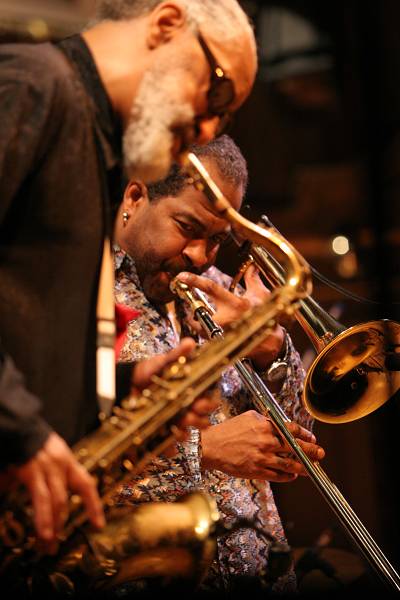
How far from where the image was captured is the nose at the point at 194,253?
2791 millimetres

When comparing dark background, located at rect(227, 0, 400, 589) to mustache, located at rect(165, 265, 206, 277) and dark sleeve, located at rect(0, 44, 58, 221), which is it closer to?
mustache, located at rect(165, 265, 206, 277)

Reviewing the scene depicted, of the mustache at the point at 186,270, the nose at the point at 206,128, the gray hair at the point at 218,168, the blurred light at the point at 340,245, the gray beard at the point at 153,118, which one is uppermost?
the gray beard at the point at 153,118

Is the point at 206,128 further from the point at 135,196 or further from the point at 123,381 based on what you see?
the point at 135,196

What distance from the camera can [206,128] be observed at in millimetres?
1919

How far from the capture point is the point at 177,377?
73.3 inches

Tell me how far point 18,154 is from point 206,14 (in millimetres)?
592

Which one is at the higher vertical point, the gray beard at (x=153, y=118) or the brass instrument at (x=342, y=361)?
the gray beard at (x=153, y=118)

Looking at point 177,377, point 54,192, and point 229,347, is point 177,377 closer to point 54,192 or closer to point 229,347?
point 229,347

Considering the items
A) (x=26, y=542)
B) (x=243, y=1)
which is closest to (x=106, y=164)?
(x=26, y=542)

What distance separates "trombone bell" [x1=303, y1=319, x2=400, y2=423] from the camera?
268 cm

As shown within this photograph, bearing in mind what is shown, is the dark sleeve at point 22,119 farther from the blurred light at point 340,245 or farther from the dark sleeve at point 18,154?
the blurred light at point 340,245

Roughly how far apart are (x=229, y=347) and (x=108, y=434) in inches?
14.5

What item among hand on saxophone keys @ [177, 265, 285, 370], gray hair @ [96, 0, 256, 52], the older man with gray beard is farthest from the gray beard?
hand on saxophone keys @ [177, 265, 285, 370]

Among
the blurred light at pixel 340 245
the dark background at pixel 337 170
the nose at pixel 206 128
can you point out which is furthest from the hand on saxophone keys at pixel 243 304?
the blurred light at pixel 340 245
